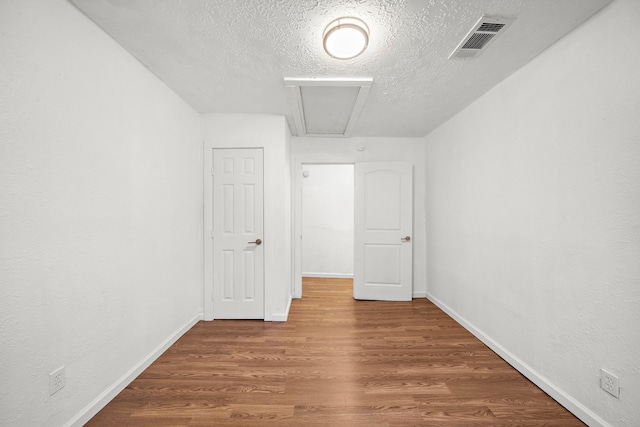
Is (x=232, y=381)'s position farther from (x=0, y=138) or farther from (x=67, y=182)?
(x=0, y=138)

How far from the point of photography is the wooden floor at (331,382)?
1596 mm

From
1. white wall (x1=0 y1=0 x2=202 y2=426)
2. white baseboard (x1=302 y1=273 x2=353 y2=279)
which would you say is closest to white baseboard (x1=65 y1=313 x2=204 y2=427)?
white wall (x1=0 y1=0 x2=202 y2=426)

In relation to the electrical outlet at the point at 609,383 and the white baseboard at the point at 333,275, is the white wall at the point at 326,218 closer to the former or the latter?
the white baseboard at the point at 333,275

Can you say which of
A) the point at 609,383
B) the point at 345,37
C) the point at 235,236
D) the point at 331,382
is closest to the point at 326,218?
the point at 235,236

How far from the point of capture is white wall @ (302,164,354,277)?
5.22 metres

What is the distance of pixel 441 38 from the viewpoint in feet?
5.52

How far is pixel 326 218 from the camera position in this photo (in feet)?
17.2

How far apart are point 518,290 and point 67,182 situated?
319cm

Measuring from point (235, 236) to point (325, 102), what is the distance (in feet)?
5.97

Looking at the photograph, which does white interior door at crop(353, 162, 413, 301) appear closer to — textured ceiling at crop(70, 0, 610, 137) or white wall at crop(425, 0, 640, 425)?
white wall at crop(425, 0, 640, 425)

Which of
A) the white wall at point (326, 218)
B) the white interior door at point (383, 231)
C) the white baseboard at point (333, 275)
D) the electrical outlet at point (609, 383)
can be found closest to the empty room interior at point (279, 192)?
the electrical outlet at point (609, 383)

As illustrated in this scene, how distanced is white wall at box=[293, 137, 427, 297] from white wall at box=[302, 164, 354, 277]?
1294 mm

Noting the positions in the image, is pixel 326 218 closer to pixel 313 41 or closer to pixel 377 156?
pixel 377 156

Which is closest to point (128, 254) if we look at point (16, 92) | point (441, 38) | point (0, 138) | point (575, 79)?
point (0, 138)
